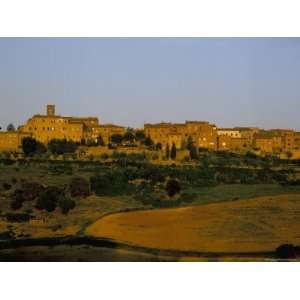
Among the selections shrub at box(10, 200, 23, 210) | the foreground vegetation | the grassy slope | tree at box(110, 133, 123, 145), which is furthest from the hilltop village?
shrub at box(10, 200, 23, 210)

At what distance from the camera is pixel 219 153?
8.18 metres

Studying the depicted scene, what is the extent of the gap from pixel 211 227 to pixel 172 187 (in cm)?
68

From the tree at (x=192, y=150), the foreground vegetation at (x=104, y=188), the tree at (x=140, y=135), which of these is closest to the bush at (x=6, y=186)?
the foreground vegetation at (x=104, y=188)

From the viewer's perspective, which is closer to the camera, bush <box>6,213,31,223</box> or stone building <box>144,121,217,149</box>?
bush <box>6,213,31,223</box>

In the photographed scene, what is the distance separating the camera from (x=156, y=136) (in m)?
8.16

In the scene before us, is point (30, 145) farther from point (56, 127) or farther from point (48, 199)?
point (48, 199)

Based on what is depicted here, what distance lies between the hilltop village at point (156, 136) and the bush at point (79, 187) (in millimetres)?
463

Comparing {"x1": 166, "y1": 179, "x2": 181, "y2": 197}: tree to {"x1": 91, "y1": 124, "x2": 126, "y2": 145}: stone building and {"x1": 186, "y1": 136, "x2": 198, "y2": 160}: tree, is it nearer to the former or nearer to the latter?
{"x1": 186, "y1": 136, "x2": 198, "y2": 160}: tree

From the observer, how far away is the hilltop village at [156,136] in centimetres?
794

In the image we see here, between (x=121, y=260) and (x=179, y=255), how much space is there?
2.31 feet

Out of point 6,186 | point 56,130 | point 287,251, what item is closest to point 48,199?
point 6,186

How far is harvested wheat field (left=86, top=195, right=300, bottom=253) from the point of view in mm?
7820

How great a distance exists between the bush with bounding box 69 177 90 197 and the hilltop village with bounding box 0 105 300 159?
0.46 m

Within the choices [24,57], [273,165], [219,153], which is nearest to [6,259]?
[24,57]
